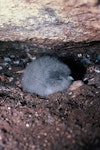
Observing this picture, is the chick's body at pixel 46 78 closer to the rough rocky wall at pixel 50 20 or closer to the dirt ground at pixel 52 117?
the dirt ground at pixel 52 117

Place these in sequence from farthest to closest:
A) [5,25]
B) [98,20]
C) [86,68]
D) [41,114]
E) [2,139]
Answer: [86,68]
[5,25]
[98,20]
[41,114]
[2,139]

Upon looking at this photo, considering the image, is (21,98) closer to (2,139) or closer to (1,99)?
(1,99)

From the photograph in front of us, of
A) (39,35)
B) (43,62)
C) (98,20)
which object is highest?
(98,20)

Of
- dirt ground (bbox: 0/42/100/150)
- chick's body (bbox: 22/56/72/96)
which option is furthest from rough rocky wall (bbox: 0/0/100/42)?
dirt ground (bbox: 0/42/100/150)

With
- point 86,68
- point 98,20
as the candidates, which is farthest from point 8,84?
point 98,20

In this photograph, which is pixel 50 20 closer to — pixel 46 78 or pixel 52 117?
pixel 46 78

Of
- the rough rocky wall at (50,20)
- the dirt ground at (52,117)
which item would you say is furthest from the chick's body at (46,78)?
the rough rocky wall at (50,20)

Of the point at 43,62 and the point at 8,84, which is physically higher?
the point at 43,62

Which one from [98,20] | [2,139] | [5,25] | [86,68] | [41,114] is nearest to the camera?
[2,139]
